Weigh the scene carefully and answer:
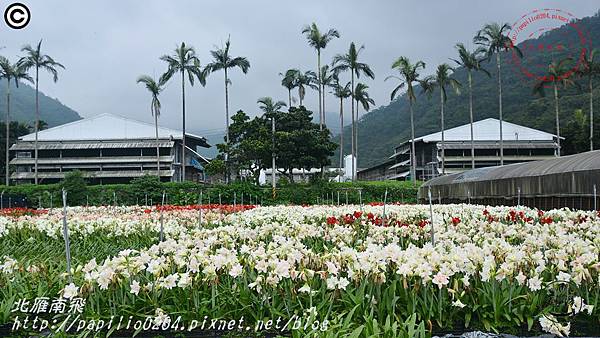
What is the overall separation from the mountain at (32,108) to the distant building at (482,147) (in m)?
77.8

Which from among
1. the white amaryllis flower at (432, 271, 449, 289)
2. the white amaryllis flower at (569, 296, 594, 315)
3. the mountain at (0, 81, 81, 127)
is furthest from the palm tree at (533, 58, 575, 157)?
the mountain at (0, 81, 81, 127)

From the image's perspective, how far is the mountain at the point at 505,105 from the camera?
6128 centimetres

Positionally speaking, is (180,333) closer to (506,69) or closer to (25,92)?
(506,69)

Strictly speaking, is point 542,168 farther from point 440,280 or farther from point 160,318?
point 160,318

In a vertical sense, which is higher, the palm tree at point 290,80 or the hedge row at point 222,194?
the palm tree at point 290,80

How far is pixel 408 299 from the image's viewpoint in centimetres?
396

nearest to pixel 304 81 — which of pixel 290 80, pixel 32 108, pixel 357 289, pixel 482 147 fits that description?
pixel 290 80

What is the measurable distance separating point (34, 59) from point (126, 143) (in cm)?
1262

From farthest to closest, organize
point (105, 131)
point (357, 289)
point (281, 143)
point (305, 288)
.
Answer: point (105, 131) → point (281, 143) → point (357, 289) → point (305, 288)

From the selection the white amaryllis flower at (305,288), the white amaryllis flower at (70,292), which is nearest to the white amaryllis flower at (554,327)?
the white amaryllis flower at (305,288)

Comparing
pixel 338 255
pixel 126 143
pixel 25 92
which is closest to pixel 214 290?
pixel 338 255

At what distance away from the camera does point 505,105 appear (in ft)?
227

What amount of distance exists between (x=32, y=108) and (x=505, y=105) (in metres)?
91.6

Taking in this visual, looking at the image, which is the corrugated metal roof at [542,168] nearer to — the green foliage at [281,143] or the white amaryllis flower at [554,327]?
the white amaryllis flower at [554,327]
